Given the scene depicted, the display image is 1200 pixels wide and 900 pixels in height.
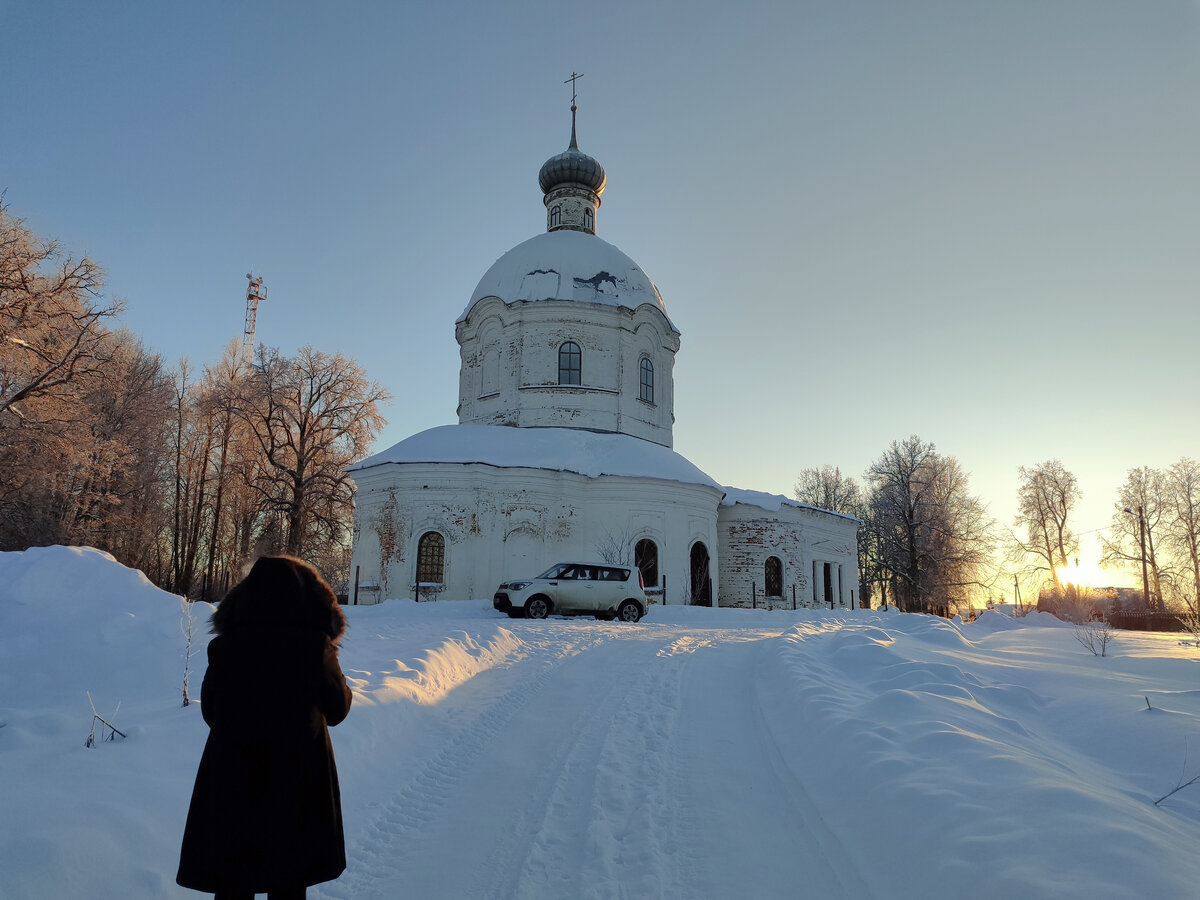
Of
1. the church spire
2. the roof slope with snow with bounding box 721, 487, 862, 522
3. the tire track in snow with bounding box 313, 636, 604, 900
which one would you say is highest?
the church spire

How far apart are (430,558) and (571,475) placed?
17.1ft

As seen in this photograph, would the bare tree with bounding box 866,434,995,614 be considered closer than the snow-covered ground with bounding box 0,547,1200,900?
No

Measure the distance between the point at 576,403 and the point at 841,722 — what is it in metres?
21.7

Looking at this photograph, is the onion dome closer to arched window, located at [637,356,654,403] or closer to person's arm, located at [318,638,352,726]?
arched window, located at [637,356,654,403]

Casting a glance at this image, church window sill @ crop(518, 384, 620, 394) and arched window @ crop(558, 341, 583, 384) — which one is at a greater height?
arched window @ crop(558, 341, 583, 384)

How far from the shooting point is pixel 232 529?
3934 cm

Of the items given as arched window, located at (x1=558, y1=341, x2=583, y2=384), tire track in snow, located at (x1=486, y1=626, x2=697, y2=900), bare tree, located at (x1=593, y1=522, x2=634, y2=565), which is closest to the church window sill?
arched window, located at (x1=558, y1=341, x2=583, y2=384)

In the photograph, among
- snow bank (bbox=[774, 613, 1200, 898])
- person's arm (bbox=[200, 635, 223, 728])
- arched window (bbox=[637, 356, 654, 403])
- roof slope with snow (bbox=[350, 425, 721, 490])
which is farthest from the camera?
arched window (bbox=[637, 356, 654, 403])

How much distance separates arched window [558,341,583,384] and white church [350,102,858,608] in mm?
54

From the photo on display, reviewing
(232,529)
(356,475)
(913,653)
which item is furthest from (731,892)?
(232,529)

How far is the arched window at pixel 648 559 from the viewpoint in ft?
81.9

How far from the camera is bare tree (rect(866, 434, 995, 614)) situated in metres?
40.1

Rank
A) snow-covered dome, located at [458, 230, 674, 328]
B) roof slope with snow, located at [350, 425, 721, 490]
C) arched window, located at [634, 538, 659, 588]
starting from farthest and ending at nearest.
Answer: snow-covered dome, located at [458, 230, 674, 328] → arched window, located at [634, 538, 659, 588] → roof slope with snow, located at [350, 425, 721, 490]

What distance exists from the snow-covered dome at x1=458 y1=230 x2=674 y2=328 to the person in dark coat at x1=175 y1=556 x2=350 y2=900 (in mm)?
25733
